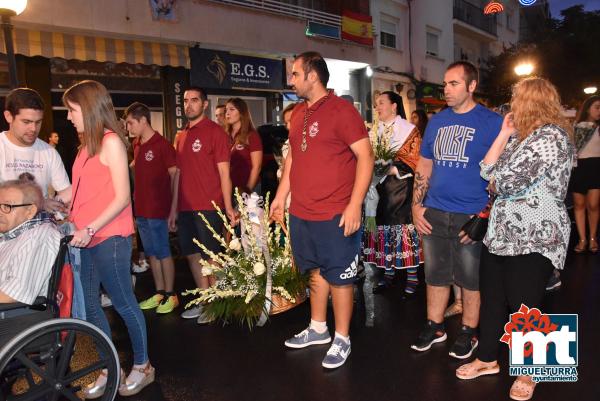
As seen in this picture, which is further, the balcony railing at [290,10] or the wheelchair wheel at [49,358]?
the balcony railing at [290,10]

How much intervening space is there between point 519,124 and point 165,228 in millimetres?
3206

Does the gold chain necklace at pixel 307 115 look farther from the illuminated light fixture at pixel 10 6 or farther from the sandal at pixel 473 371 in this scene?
the illuminated light fixture at pixel 10 6

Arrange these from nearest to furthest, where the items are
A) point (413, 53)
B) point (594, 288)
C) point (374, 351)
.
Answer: point (374, 351) → point (594, 288) → point (413, 53)

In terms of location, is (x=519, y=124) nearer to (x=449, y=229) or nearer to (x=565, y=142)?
(x=565, y=142)

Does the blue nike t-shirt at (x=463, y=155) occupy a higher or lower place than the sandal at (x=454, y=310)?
higher

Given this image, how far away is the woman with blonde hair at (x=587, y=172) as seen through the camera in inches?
269

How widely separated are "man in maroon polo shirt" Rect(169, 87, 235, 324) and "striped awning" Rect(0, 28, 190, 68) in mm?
5728

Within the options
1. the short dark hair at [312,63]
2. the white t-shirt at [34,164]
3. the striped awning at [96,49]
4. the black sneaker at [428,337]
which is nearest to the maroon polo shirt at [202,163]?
the white t-shirt at [34,164]

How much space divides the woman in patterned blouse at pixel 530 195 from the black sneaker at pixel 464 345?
22.4 inches

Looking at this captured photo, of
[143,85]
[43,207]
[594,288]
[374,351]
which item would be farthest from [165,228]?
[143,85]

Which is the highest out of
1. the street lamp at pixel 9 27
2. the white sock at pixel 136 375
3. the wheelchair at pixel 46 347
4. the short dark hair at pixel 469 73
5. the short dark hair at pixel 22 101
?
the street lamp at pixel 9 27

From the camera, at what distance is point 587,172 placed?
22.6ft

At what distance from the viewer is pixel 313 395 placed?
3.30m

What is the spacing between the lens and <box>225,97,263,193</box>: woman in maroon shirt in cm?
559
